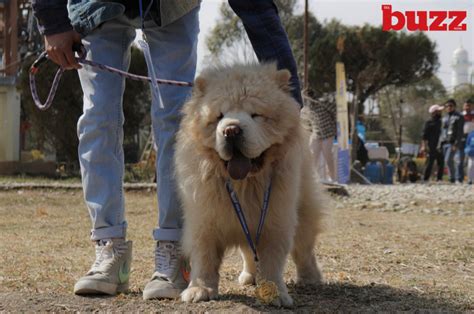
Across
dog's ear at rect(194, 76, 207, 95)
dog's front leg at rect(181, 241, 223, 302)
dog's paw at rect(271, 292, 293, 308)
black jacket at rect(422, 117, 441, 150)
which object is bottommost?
dog's paw at rect(271, 292, 293, 308)

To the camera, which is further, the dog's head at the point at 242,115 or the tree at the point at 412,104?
the tree at the point at 412,104

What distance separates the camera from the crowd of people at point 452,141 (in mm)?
14741

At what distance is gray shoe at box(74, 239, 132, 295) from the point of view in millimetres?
2857

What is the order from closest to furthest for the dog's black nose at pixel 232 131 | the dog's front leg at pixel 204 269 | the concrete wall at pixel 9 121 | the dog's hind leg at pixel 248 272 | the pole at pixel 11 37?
1. the dog's black nose at pixel 232 131
2. the dog's front leg at pixel 204 269
3. the dog's hind leg at pixel 248 272
4. the concrete wall at pixel 9 121
5. the pole at pixel 11 37

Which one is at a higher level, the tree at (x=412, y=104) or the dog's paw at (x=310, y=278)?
the tree at (x=412, y=104)

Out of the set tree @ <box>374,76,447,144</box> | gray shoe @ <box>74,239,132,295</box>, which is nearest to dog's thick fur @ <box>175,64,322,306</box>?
gray shoe @ <box>74,239,132,295</box>

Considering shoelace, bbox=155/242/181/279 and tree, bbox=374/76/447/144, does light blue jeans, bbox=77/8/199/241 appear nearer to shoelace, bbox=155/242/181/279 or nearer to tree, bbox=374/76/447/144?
shoelace, bbox=155/242/181/279

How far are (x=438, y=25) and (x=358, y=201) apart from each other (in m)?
3.52

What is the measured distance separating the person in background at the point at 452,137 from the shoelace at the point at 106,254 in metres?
13.3

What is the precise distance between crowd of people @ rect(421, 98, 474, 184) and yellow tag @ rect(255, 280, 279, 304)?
12.3 meters

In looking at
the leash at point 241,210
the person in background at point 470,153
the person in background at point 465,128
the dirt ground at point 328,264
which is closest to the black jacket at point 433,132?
the person in background at point 465,128

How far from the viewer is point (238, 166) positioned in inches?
104

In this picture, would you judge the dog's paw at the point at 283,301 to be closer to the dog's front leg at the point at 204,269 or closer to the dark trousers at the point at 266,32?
the dog's front leg at the point at 204,269

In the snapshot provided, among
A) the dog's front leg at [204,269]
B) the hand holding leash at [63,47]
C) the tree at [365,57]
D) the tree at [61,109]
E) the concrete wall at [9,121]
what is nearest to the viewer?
the dog's front leg at [204,269]
